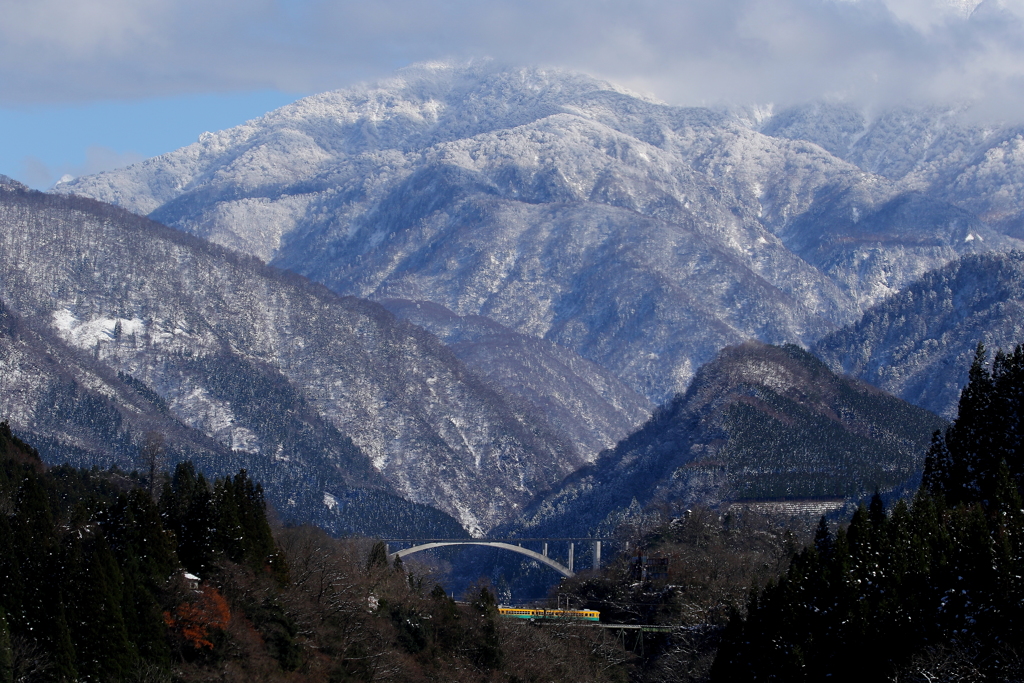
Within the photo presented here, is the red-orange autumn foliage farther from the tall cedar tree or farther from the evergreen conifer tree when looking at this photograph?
the tall cedar tree

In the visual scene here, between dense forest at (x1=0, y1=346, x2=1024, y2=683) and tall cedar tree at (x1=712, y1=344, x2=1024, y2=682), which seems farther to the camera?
dense forest at (x1=0, y1=346, x2=1024, y2=683)

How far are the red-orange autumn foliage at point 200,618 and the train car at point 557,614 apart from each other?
4461 centimetres

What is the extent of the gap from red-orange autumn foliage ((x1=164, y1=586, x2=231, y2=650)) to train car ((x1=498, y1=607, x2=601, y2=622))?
4461 centimetres

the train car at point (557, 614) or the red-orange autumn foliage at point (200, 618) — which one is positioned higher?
the red-orange autumn foliage at point (200, 618)

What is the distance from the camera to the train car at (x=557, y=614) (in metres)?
142

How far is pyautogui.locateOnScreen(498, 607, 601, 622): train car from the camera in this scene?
141500 mm

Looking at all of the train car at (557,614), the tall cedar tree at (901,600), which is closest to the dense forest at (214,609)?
the train car at (557,614)


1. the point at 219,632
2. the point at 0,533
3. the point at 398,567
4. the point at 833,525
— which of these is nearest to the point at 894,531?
the point at 219,632

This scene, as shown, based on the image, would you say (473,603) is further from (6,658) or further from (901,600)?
(6,658)

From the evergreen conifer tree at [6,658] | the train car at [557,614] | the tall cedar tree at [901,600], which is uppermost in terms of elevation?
the tall cedar tree at [901,600]

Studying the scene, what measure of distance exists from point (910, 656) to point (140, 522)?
45.4 m

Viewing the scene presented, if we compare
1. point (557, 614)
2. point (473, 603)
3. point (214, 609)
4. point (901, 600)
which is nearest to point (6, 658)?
point (214, 609)

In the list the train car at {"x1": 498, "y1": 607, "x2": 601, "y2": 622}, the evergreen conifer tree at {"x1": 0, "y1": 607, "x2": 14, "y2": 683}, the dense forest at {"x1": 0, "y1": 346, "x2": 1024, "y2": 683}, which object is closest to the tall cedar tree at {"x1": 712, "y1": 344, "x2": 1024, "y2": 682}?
the dense forest at {"x1": 0, "y1": 346, "x2": 1024, "y2": 683}

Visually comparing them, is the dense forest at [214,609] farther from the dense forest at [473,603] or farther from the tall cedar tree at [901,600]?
the tall cedar tree at [901,600]
